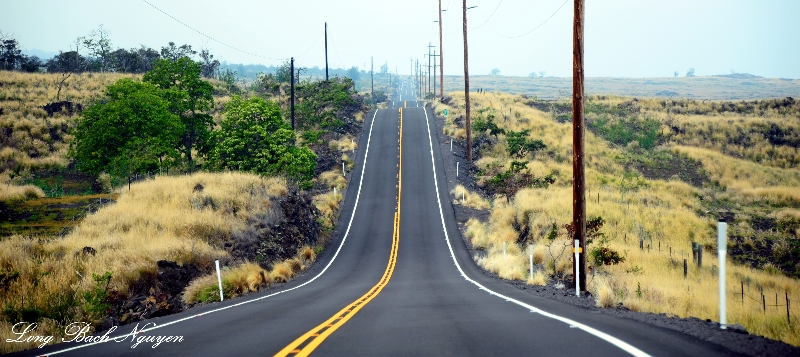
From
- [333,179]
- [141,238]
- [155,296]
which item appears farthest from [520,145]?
[155,296]

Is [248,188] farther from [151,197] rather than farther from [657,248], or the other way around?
[657,248]

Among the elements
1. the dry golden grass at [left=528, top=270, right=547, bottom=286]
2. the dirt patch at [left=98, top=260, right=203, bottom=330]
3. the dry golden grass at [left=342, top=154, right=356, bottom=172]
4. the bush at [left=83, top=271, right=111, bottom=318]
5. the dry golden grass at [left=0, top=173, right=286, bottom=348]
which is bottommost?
the dry golden grass at [left=528, top=270, right=547, bottom=286]

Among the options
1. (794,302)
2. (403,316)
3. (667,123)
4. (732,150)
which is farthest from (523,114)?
(403,316)

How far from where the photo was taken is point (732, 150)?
2331 inches

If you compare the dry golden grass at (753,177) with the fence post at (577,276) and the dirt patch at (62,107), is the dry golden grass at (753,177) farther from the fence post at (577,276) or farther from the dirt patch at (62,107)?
the dirt patch at (62,107)

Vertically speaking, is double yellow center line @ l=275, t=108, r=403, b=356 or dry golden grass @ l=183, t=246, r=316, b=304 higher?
double yellow center line @ l=275, t=108, r=403, b=356

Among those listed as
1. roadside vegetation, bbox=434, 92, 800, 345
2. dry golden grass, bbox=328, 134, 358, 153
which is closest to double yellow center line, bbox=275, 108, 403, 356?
roadside vegetation, bbox=434, 92, 800, 345

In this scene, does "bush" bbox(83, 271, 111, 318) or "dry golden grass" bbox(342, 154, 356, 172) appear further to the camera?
"dry golden grass" bbox(342, 154, 356, 172)

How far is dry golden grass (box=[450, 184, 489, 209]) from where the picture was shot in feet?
131

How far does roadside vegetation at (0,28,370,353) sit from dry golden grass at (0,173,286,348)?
0.05 metres

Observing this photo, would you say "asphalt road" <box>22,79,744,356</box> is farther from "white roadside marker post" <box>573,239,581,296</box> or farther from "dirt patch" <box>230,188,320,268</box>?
"dirt patch" <box>230,188,320,268</box>

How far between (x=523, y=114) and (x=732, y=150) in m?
25.2

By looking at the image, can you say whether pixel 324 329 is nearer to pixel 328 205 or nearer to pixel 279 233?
pixel 279 233

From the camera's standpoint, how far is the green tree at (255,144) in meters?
33.3
